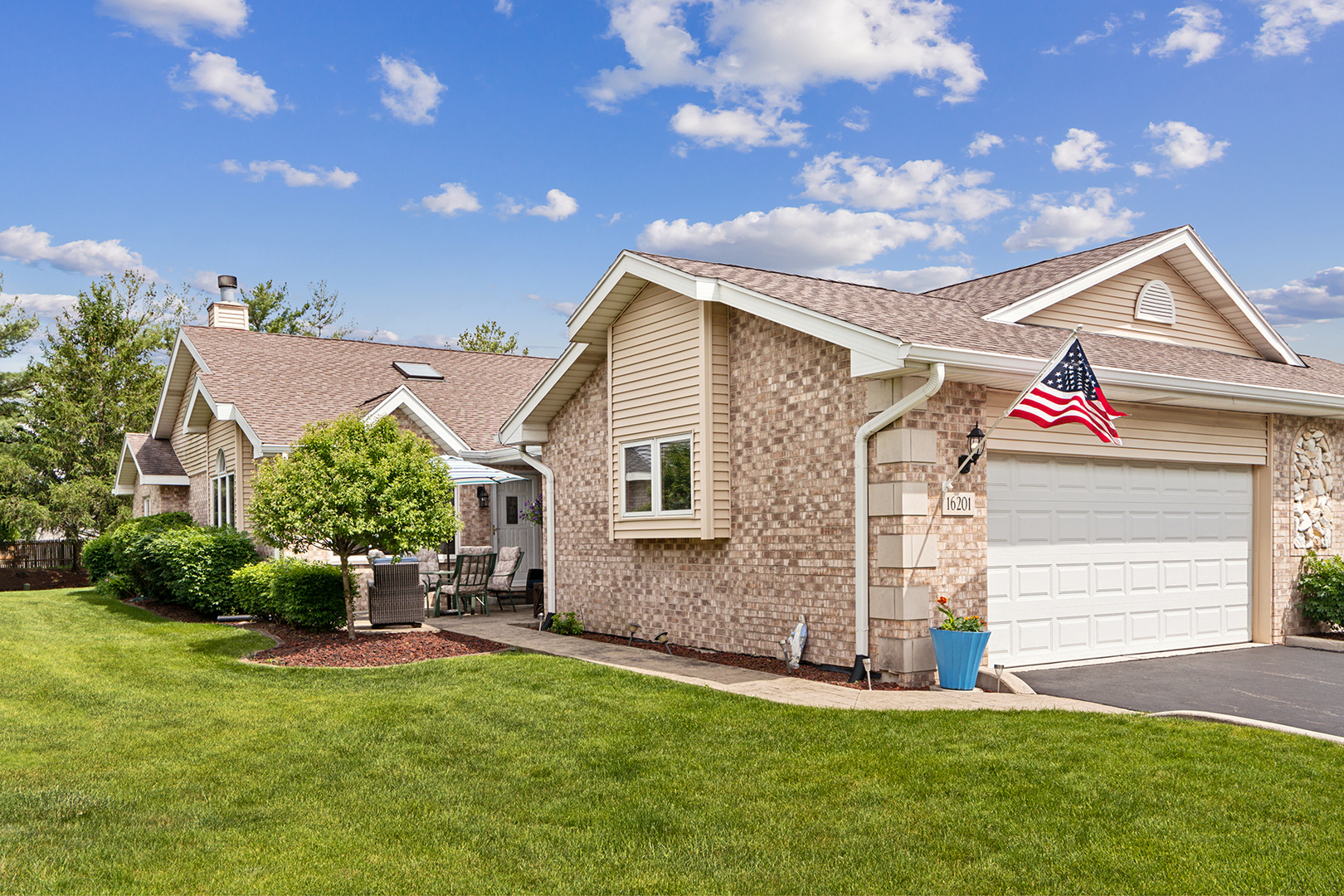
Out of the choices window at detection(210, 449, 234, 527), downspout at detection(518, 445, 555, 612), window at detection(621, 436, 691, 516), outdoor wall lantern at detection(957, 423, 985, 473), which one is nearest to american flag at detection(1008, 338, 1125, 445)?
outdoor wall lantern at detection(957, 423, 985, 473)

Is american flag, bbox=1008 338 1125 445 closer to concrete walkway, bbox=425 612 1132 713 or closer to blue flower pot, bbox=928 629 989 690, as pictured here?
blue flower pot, bbox=928 629 989 690

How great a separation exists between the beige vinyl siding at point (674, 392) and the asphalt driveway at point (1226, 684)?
3872mm

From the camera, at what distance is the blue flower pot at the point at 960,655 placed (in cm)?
872

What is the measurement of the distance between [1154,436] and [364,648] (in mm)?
9765

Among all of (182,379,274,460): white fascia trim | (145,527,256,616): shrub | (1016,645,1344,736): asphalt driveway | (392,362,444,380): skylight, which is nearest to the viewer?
(1016,645,1344,736): asphalt driveway

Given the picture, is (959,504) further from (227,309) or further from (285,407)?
(227,309)

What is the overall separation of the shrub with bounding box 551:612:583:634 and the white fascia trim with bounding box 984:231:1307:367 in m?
6.79

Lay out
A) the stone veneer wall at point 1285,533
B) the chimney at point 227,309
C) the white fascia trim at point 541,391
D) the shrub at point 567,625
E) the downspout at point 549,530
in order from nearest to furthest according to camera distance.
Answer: the stone veneer wall at point 1285,533, the white fascia trim at point 541,391, the shrub at point 567,625, the downspout at point 549,530, the chimney at point 227,309

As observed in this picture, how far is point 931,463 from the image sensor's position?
9.07 metres

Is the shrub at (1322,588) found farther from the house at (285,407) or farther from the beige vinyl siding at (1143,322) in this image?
the house at (285,407)

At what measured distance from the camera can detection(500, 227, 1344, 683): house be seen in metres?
9.18

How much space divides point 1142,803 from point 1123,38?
1184cm

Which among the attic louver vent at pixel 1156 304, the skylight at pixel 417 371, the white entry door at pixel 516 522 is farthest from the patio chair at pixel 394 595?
the attic louver vent at pixel 1156 304

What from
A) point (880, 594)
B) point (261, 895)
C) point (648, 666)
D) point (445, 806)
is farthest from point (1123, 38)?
point (261, 895)
